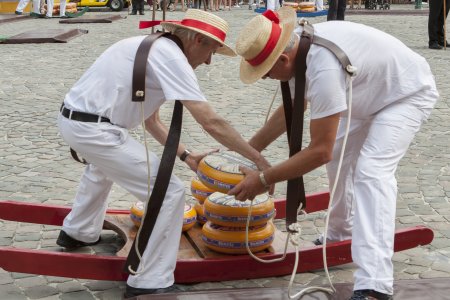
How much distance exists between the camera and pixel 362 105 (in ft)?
13.4

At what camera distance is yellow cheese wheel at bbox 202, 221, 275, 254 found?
14.7ft

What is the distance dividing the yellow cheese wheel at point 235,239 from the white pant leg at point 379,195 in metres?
0.76

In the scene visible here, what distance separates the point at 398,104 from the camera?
13.4ft

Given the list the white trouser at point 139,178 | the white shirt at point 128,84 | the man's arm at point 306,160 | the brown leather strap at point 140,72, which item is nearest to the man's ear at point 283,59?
the man's arm at point 306,160

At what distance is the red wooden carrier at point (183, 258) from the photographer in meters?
4.23

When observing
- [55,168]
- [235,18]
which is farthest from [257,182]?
[235,18]

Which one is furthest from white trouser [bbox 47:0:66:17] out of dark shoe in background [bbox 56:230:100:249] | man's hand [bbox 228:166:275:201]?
man's hand [bbox 228:166:275:201]

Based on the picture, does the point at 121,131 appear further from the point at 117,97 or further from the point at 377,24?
the point at 377,24

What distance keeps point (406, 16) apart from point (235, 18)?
17.0 ft

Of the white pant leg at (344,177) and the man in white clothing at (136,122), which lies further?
the white pant leg at (344,177)

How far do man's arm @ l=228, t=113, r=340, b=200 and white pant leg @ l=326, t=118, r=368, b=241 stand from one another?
24.9 inches

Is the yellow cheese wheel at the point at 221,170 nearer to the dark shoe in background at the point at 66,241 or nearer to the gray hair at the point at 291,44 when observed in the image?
the gray hair at the point at 291,44

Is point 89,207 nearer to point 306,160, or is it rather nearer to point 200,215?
point 200,215

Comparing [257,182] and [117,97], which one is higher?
[117,97]
